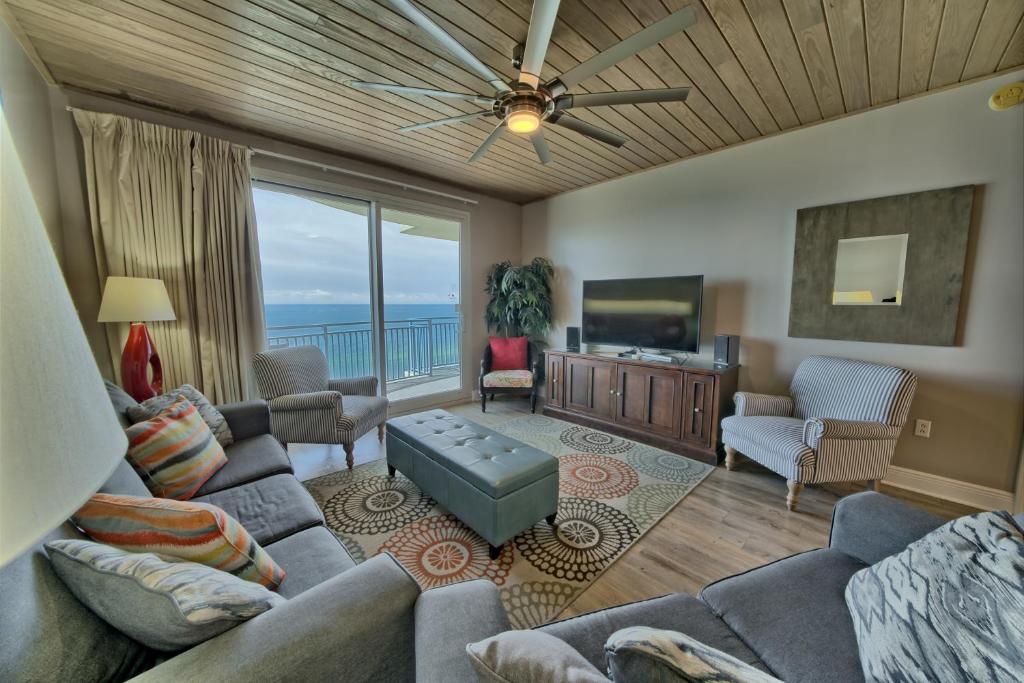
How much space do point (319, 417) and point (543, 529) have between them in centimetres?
167

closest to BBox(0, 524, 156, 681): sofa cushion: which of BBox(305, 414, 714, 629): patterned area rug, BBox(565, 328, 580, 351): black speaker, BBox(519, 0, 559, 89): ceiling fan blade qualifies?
BBox(305, 414, 714, 629): patterned area rug

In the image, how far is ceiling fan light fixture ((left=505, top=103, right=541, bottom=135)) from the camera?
1736mm

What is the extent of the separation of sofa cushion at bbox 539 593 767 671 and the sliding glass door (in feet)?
10.7

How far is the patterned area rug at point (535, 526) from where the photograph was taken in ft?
5.56

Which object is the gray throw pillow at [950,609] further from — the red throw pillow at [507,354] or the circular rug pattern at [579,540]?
the red throw pillow at [507,354]

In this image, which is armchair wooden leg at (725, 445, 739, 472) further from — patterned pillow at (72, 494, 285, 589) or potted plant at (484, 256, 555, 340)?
patterned pillow at (72, 494, 285, 589)

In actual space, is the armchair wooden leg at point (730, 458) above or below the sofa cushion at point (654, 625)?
below

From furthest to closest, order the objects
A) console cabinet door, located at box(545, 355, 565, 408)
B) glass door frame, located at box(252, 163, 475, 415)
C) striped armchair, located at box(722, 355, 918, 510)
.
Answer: console cabinet door, located at box(545, 355, 565, 408)
glass door frame, located at box(252, 163, 475, 415)
striped armchair, located at box(722, 355, 918, 510)

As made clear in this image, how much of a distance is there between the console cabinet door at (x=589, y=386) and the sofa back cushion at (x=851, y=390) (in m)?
1.40

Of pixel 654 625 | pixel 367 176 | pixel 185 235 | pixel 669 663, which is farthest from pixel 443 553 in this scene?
pixel 367 176

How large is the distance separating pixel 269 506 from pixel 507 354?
3.02 m

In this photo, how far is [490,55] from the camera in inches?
76.1

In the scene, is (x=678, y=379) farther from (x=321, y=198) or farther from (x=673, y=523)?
(x=321, y=198)

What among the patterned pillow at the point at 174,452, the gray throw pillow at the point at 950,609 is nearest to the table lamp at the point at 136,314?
the patterned pillow at the point at 174,452
